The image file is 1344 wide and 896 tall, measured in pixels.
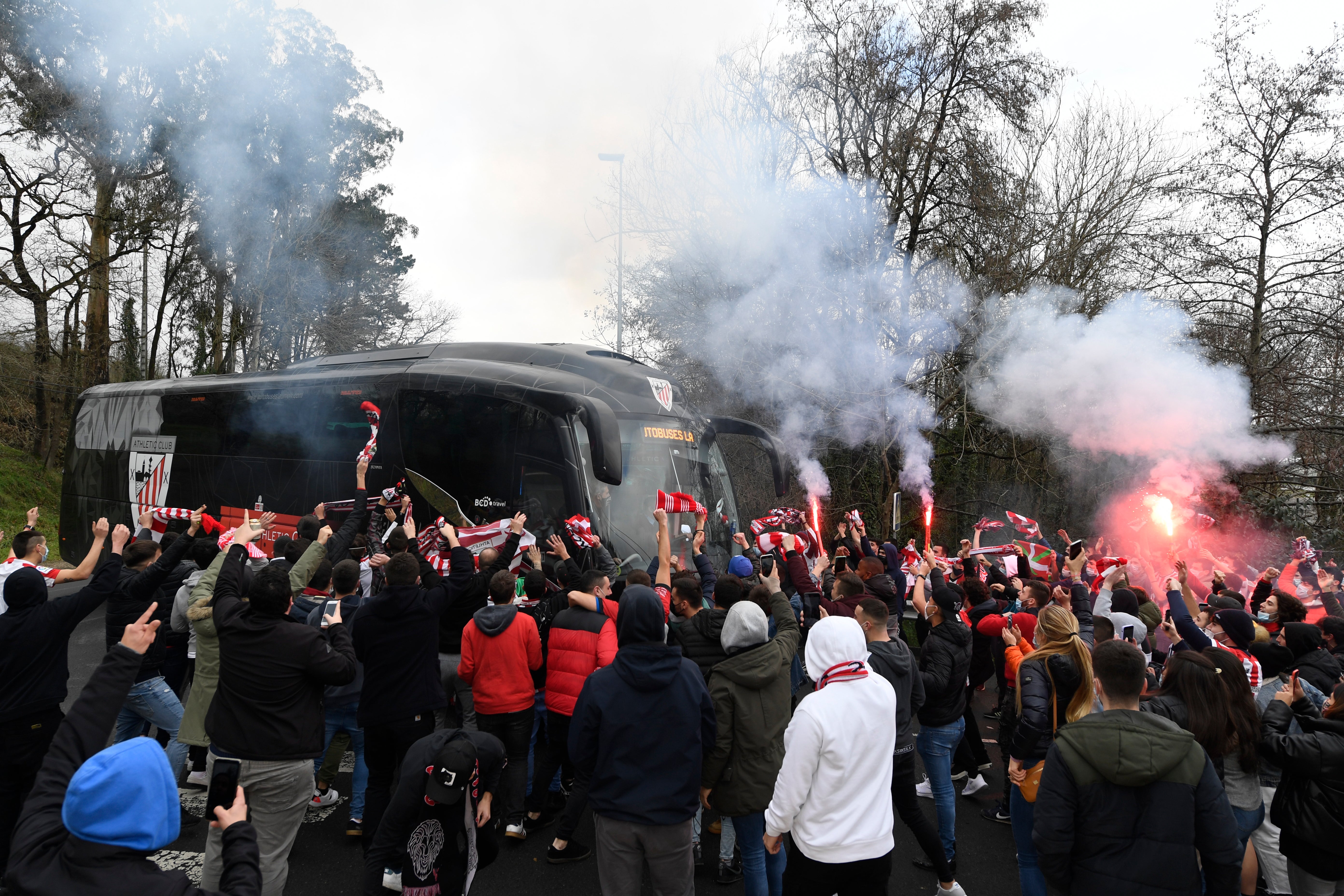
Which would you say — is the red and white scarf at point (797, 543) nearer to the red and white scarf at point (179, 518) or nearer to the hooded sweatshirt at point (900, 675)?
the hooded sweatshirt at point (900, 675)

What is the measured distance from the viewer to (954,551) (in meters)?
15.8

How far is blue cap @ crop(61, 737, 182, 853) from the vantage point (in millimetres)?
1774

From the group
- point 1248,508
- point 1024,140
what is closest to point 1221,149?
point 1024,140

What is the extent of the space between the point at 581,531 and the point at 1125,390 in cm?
999

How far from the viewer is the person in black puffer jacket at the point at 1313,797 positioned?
10.2 ft

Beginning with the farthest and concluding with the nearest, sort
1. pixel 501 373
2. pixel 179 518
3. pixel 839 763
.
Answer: pixel 501 373
pixel 179 518
pixel 839 763

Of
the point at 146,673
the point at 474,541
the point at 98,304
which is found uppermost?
the point at 98,304

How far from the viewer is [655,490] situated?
827 centimetres

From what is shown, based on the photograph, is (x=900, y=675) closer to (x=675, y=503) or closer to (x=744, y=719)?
(x=744, y=719)

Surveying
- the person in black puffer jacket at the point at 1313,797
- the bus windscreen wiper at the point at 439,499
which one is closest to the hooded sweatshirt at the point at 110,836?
the person in black puffer jacket at the point at 1313,797

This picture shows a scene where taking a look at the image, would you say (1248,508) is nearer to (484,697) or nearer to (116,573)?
(484,697)

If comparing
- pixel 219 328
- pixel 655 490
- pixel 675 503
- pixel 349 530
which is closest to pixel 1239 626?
pixel 675 503

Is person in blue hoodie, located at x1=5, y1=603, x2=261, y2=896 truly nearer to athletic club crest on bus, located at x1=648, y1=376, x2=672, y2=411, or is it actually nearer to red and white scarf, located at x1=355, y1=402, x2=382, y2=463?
red and white scarf, located at x1=355, y1=402, x2=382, y2=463

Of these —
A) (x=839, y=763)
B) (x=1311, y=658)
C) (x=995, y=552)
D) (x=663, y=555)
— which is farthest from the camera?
(x=995, y=552)
